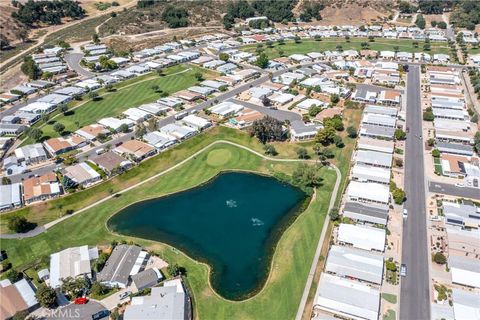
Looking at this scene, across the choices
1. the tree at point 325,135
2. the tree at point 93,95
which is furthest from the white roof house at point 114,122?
the tree at point 325,135

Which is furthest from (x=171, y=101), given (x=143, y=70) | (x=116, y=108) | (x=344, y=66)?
(x=344, y=66)

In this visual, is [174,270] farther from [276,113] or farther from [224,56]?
[224,56]

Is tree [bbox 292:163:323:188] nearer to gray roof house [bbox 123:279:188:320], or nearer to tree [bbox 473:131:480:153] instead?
gray roof house [bbox 123:279:188:320]

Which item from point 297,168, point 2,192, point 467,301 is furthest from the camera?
point 297,168

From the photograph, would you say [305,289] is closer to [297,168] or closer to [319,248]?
[319,248]

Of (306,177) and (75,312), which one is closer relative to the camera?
(75,312)

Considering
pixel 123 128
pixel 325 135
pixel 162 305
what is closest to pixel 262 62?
pixel 325 135
